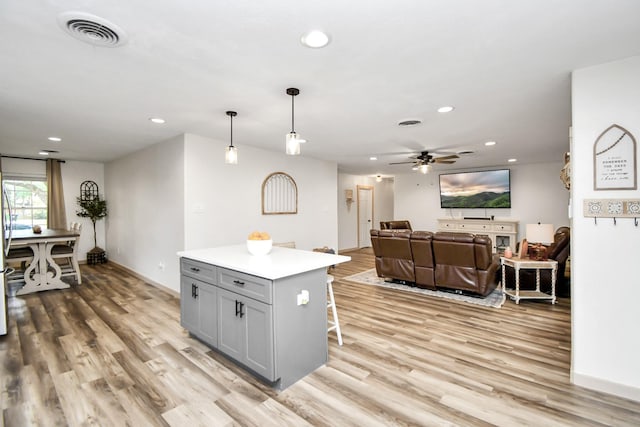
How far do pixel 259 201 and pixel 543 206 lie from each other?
6.93m

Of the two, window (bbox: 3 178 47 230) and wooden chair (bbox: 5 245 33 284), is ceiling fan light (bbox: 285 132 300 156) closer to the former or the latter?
wooden chair (bbox: 5 245 33 284)

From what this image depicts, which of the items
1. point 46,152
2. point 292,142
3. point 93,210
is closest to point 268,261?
point 292,142

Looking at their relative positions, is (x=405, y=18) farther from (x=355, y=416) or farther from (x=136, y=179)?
(x=136, y=179)

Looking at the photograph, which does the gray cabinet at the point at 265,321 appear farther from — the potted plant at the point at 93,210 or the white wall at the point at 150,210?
the potted plant at the point at 93,210

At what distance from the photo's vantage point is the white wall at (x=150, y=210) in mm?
4461

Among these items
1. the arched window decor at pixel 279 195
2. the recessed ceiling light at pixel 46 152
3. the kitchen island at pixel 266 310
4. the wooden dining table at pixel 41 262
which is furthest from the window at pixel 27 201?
the kitchen island at pixel 266 310

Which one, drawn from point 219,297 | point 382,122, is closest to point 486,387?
point 219,297

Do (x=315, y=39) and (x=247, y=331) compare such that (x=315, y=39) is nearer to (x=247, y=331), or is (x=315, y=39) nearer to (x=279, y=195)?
(x=247, y=331)

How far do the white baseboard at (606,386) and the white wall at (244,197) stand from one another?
4344 mm

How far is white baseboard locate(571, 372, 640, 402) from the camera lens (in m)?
2.09

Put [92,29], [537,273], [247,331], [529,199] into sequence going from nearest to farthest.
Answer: [92,29]
[247,331]
[537,273]
[529,199]

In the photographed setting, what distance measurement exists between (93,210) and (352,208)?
6.81m

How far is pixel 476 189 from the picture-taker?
8.11m

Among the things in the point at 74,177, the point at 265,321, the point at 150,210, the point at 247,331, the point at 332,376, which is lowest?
the point at 332,376
